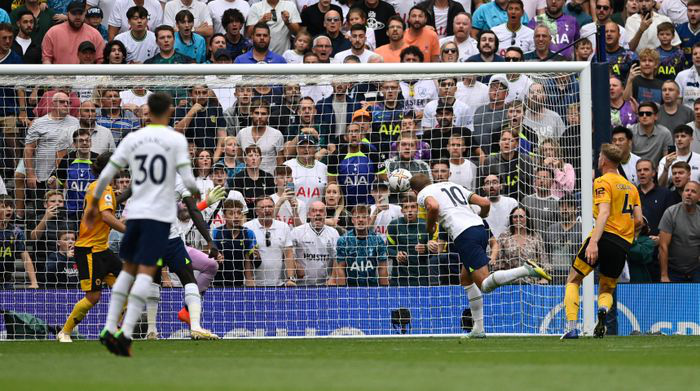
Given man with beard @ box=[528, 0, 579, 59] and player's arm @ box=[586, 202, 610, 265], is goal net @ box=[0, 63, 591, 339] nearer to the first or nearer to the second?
player's arm @ box=[586, 202, 610, 265]

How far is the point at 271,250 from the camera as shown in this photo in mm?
15836

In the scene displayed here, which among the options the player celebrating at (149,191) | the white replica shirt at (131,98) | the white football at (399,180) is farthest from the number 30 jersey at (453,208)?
the player celebrating at (149,191)

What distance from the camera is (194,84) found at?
15.7 meters

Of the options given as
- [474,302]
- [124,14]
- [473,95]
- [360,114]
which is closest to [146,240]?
[474,302]

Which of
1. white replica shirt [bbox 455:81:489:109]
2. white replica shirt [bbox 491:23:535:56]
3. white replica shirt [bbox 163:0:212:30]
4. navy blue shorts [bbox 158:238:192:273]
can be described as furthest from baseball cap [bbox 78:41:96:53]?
white replica shirt [bbox 491:23:535:56]

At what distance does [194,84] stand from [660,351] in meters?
7.23

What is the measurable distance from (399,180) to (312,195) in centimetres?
120

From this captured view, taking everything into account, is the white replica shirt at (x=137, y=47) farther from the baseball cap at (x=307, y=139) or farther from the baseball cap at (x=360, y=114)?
the baseball cap at (x=360, y=114)

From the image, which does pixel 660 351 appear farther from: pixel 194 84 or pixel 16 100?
pixel 16 100

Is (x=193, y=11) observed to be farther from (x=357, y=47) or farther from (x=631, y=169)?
(x=631, y=169)

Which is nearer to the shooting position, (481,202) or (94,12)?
(481,202)

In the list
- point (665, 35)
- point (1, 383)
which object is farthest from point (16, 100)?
point (665, 35)

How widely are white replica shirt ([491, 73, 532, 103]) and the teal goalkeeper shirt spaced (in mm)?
2660

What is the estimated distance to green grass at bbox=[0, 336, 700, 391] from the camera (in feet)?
26.2
